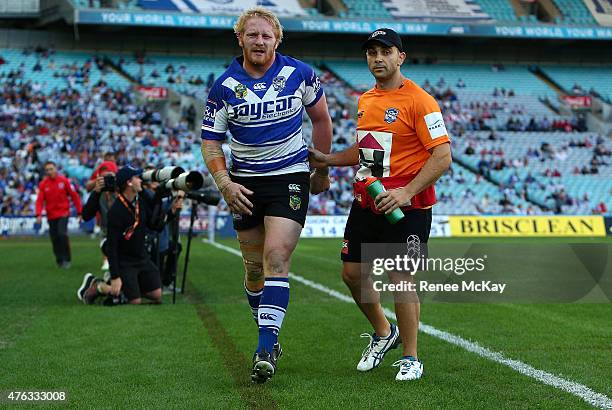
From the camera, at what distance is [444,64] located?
162 feet

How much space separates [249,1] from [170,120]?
896 centimetres

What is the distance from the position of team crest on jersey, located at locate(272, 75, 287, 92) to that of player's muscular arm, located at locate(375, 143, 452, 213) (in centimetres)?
95

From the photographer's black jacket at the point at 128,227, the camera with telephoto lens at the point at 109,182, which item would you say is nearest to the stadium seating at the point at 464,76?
the photographer's black jacket at the point at 128,227

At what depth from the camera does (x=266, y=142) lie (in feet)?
19.0

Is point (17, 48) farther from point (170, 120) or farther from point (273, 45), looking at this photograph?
point (273, 45)

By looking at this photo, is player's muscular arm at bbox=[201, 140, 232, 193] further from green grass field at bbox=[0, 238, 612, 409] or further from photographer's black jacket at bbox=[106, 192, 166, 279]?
photographer's black jacket at bbox=[106, 192, 166, 279]

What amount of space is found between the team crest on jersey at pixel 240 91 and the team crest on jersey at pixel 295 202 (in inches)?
28.0

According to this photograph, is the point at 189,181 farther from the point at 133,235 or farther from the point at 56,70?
the point at 56,70

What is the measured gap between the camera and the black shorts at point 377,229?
577 cm

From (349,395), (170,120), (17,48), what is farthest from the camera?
(17,48)

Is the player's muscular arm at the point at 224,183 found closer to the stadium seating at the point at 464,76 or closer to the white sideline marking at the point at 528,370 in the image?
the white sideline marking at the point at 528,370

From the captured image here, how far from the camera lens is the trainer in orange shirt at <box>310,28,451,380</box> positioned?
566cm

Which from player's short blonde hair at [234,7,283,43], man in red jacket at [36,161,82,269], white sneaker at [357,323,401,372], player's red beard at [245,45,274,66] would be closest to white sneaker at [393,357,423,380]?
white sneaker at [357,323,401,372]

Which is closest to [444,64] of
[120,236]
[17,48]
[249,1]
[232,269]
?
[249,1]
